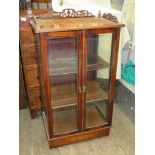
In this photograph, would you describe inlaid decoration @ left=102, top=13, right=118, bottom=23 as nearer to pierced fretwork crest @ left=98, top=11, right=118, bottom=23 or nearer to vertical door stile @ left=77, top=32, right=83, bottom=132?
pierced fretwork crest @ left=98, top=11, right=118, bottom=23

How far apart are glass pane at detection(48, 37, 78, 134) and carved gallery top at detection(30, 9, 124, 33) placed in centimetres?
12

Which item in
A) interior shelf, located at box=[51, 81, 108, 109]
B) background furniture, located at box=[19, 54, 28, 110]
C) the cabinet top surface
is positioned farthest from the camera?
background furniture, located at box=[19, 54, 28, 110]

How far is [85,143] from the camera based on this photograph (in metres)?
2.01

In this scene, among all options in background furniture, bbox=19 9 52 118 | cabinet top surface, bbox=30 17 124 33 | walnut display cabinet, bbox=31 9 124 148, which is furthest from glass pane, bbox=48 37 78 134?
background furniture, bbox=19 9 52 118

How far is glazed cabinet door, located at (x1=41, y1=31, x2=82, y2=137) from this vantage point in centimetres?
159

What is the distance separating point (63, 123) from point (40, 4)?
1.52 m

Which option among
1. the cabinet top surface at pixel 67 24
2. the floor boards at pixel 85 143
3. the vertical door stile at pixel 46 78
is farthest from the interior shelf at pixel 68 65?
the floor boards at pixel 85 143

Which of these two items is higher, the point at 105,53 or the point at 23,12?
the point at 23,12

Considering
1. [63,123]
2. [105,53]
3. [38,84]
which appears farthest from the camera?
[38,84]

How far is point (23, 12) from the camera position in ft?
6.87

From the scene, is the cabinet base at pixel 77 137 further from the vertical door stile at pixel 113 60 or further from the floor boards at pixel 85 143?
the vertical door stile at pixel 113 60

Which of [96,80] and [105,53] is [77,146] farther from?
[105,53]

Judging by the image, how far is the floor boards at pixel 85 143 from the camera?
190 centimetres
